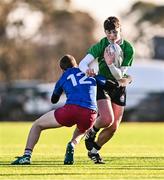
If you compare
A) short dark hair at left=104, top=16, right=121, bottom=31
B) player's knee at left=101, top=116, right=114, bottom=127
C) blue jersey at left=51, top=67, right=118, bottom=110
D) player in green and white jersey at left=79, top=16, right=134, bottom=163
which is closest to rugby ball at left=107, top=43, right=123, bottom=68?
player in green and white jersey at left=79, top=16, right=134, bottom=163

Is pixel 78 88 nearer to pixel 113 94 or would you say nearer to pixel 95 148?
pixel 113 94

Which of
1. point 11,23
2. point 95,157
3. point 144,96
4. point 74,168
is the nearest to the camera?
point 74,168

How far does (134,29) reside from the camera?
8569 centimetres

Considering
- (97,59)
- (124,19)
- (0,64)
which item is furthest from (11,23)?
(97,59)

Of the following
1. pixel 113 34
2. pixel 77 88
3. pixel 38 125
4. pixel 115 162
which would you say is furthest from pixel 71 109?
pixel 115 162

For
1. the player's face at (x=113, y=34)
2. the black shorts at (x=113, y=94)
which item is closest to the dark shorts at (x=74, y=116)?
the black shorts at (x=113, y=94)

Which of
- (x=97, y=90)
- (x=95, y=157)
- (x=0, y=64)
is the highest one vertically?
(x=97, y=90)

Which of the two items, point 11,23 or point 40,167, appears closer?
point 40,167

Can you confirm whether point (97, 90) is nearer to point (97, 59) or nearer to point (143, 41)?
point (97, 59)

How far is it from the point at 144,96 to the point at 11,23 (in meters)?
21.8

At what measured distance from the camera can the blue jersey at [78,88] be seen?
1316 centimetres

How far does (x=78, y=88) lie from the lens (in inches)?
518

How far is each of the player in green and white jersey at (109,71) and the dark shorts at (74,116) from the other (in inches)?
19.6

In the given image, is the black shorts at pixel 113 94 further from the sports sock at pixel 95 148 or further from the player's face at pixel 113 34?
the player's face at pixel 113 34
